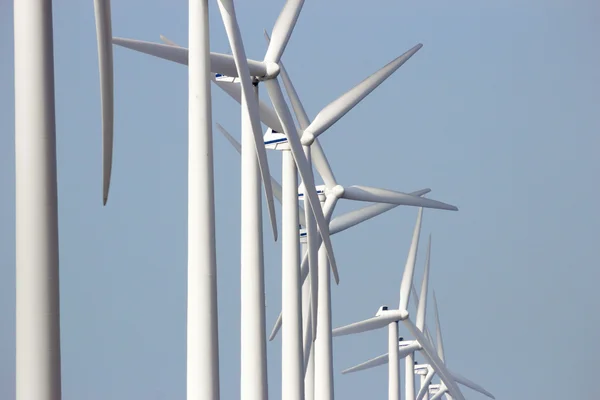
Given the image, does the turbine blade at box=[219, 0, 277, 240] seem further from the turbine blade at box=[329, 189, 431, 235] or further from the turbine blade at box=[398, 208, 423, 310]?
the turbine blade at box=[398, 208, 423, 310]

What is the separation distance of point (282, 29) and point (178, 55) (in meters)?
5.27

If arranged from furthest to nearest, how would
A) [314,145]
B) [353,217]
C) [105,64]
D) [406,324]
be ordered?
[406,324], [353,217], [314,145], [105,64]

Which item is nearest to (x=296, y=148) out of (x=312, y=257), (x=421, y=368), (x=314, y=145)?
(x=312, y=257)

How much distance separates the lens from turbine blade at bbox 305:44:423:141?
4141 cm

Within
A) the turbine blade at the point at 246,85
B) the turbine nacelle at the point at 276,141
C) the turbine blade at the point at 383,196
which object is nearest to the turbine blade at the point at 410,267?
the turbine blade at the point at 383,196

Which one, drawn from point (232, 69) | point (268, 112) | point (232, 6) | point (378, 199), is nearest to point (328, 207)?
point (378, 199)

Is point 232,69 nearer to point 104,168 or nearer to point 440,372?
point 104,168

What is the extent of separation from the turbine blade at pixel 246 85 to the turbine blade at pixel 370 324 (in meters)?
28.1

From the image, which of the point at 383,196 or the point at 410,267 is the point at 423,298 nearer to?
the point at 410,267

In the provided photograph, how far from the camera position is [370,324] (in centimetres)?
5931

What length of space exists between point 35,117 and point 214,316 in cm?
1187

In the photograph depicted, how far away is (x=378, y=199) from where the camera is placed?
48.0 metres

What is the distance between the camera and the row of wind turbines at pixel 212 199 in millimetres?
14172

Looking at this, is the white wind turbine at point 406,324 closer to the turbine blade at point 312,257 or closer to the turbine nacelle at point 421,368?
the turbine blade at point 312,257
